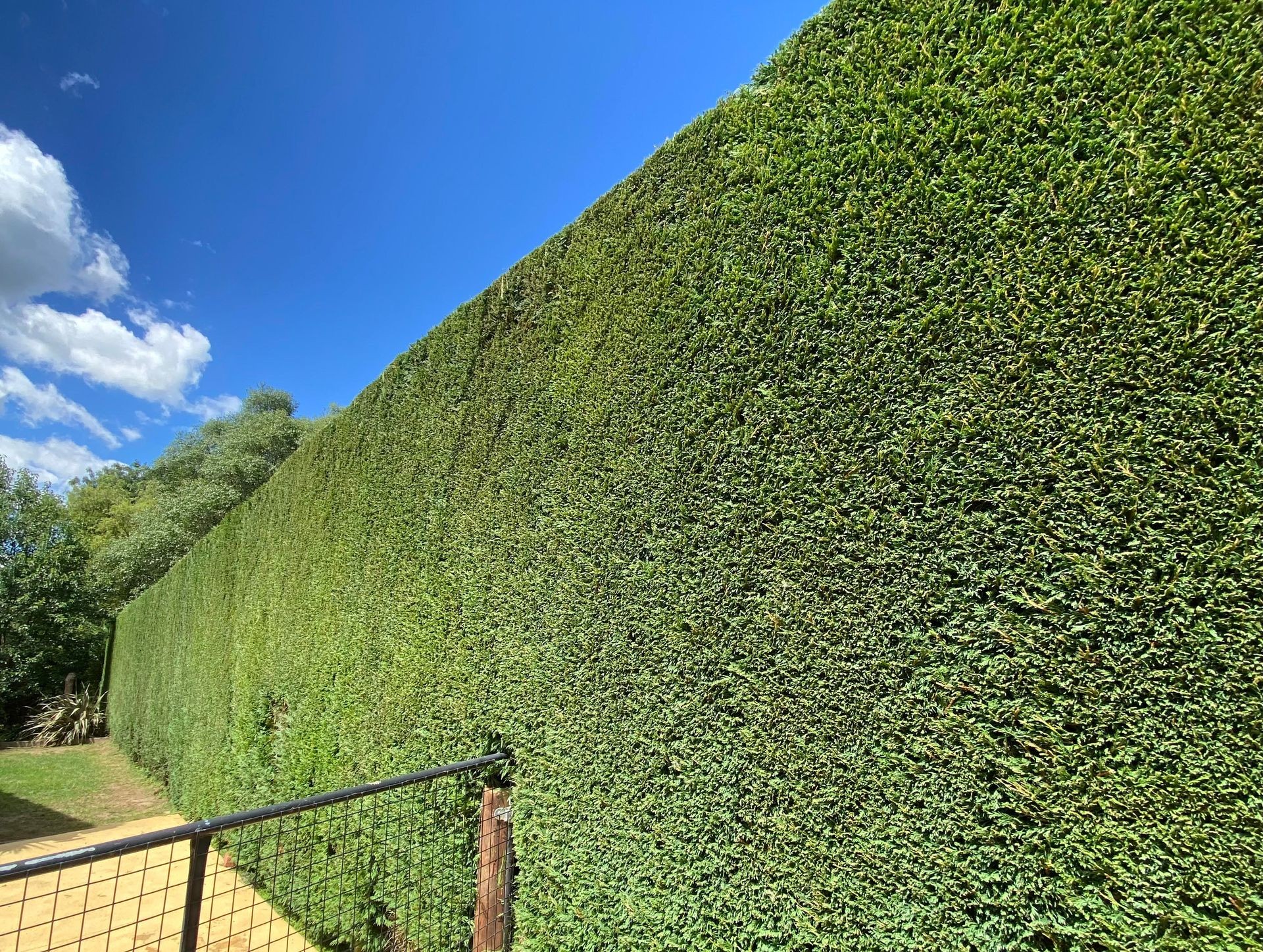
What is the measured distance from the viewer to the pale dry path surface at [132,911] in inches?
159

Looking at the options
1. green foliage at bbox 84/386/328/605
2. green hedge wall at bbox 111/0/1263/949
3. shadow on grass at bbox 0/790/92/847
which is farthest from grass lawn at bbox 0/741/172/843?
green hedge wall at bbox 111/0/1263/949

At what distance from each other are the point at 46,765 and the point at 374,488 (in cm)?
1560

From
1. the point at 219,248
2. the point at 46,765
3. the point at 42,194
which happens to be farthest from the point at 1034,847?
the point at 42,194

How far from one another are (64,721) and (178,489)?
1336 cm

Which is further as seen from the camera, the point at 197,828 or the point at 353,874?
the point at 353,874

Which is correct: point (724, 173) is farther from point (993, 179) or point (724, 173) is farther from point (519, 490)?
point (519, 490)

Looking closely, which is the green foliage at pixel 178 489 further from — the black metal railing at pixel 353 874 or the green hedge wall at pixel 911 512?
the green hedge wall at pixel 911 512

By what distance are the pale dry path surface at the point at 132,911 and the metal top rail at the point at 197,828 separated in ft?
5.35

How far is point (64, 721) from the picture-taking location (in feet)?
53.2

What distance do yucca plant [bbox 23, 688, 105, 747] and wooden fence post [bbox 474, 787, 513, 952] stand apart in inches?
837

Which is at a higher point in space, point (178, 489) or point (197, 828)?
point (178, 489)

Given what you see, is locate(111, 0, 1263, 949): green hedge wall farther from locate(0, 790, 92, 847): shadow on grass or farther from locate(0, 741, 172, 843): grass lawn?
locate(0, 741, 172, 843): grass lawn

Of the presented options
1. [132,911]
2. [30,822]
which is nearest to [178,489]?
[30,822]

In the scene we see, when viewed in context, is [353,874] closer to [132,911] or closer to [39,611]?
[132,911]
